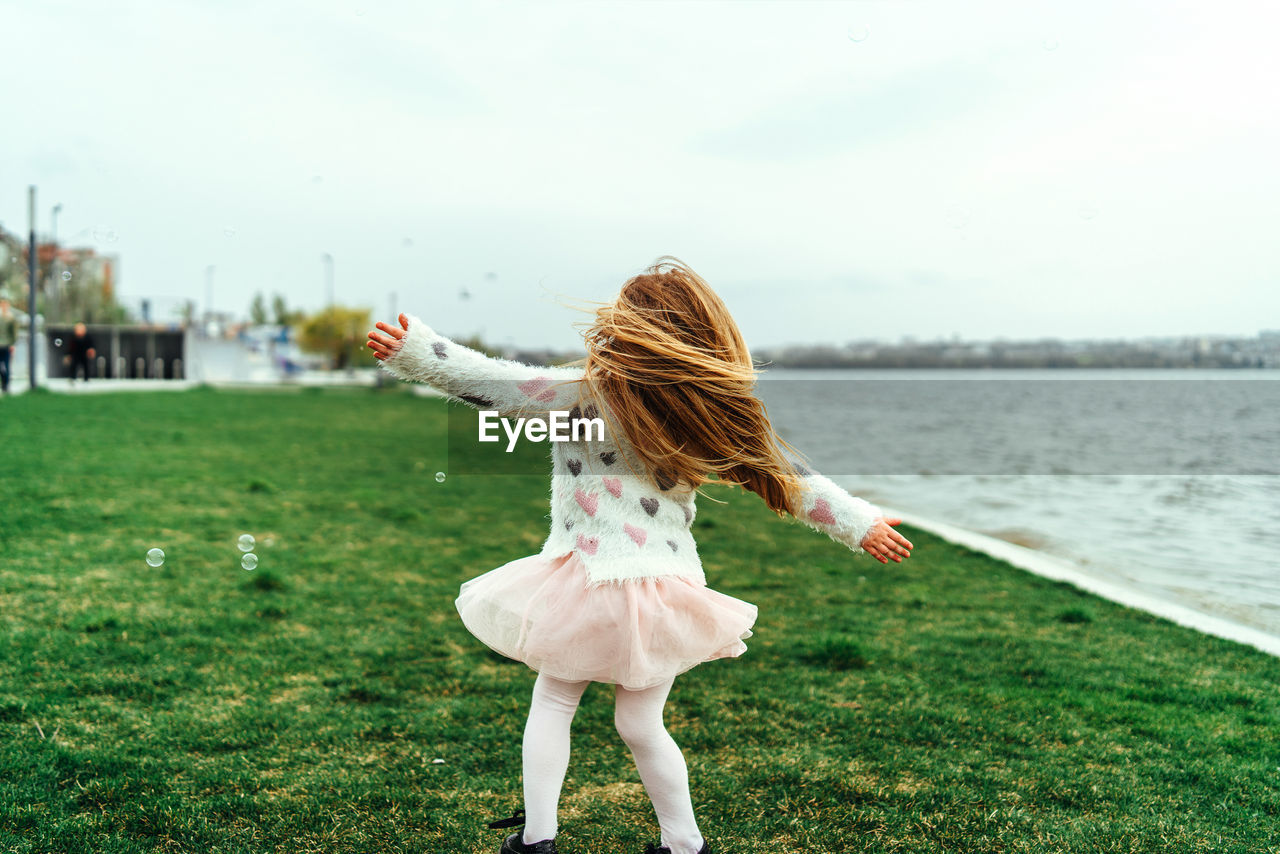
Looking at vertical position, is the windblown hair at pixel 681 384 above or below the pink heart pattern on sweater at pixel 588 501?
above

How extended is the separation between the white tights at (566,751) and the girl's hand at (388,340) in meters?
1.04

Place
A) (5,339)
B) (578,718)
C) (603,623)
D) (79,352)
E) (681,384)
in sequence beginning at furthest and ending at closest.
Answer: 1. (79,352)
2. (5,339)
3. (578,718)
4. (681,384)
5. (603,623)

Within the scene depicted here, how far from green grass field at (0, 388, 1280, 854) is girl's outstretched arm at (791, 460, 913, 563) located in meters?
1.13

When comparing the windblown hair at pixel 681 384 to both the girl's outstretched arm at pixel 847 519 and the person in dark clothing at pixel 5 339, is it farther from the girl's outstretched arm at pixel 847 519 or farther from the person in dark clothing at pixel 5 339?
the person in dark clothing at pixel 5 339

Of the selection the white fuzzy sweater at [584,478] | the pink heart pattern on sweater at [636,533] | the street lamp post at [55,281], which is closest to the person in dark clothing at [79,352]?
the street lamp post at [55,281]

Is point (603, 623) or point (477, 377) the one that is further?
point (477, 377)

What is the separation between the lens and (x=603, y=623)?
257 centimetres

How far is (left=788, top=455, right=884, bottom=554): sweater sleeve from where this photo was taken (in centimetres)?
275

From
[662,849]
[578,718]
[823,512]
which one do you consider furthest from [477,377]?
[578,718]

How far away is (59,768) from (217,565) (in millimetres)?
3581

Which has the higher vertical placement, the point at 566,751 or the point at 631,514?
the point at 631,514

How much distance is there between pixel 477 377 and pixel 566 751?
1.14m

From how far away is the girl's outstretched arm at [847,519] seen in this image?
2.74 m

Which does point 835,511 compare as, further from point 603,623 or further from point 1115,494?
point 1115,494
